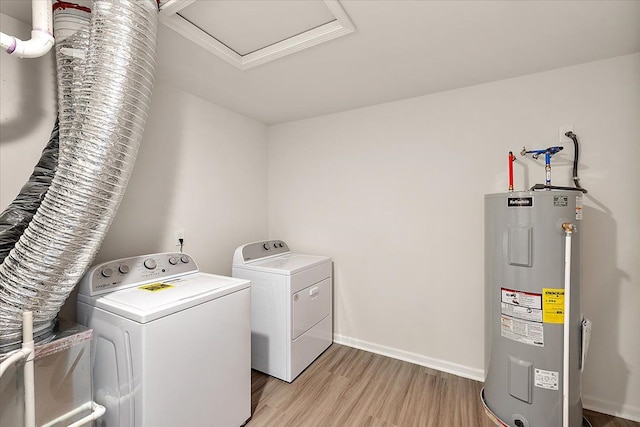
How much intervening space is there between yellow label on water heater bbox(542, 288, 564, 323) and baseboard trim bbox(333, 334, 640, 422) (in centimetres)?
86

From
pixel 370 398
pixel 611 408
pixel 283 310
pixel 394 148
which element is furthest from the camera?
pixel 394 148

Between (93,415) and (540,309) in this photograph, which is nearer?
(93,415)

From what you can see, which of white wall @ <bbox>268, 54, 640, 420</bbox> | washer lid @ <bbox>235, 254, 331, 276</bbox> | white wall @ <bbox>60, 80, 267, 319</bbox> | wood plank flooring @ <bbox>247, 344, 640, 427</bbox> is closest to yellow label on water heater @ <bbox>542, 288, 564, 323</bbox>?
white wall @ <bbox>268, 54, 640, 420</bbox>

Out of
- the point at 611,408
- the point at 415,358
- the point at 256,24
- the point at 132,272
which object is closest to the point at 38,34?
the point at 256,24

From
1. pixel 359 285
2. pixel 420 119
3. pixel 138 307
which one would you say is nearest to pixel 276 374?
pixel 359 285

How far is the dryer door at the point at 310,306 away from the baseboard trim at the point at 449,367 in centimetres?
39

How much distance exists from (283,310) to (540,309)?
1555mm

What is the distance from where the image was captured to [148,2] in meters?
1.10

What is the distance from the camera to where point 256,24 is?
145cm

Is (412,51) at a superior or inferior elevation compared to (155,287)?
superior

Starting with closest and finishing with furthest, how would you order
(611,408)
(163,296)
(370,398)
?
(163,296)
(611,408)
(370,398)

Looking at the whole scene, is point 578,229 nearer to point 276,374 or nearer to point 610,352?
point 610,352

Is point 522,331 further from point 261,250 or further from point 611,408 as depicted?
point 261,250

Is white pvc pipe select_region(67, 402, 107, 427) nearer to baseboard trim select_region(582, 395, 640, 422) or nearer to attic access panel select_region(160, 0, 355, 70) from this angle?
attic access panel select_region(160, 0, 355, 70)
